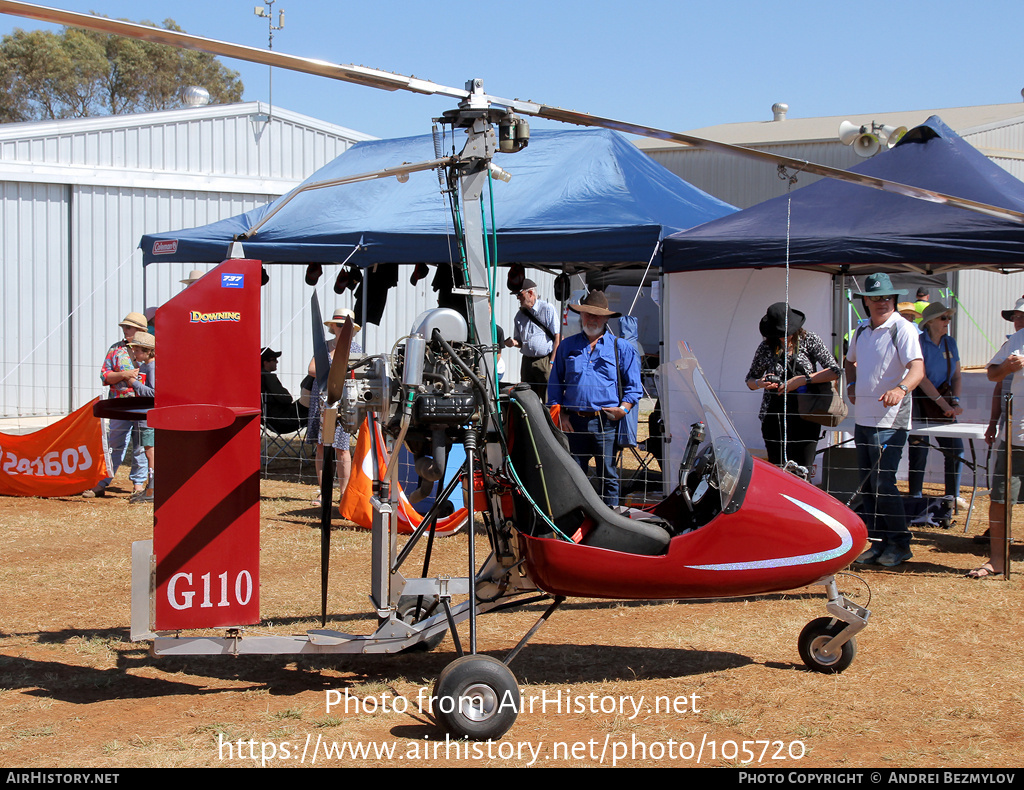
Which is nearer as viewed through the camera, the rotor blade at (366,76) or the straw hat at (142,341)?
the rotor blade at (366,76)

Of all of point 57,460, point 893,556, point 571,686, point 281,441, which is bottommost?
point 571,686

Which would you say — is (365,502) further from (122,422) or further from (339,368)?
(339,368)

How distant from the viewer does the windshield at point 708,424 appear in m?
4.26

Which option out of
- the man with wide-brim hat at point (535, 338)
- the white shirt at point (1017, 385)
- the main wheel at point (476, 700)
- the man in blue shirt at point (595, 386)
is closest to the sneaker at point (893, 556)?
the white shirt at point (1017, 385)

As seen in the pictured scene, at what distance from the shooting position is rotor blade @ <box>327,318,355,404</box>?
4.04 m

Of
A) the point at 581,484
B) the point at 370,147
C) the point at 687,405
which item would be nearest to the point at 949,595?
the point at 687,405

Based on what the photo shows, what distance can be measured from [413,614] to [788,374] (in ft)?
13.1

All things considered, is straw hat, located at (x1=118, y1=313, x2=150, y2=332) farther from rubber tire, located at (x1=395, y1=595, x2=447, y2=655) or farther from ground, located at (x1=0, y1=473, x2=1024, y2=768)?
rubber tire, located at (x1=395, y1=595, x2=447, y2=655)

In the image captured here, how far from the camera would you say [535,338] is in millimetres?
11406

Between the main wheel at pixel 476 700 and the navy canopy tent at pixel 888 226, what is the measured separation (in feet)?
16.6

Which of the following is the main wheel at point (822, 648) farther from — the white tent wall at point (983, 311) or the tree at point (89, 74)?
the tree at point (89, 74)

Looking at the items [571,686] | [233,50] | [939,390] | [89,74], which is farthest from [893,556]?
[89,74]

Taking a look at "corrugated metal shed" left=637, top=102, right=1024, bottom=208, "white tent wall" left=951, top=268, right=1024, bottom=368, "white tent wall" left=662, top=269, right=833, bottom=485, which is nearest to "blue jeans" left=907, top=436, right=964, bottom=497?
"white tent wall" left=662, top=269, right=833, bottom=485
